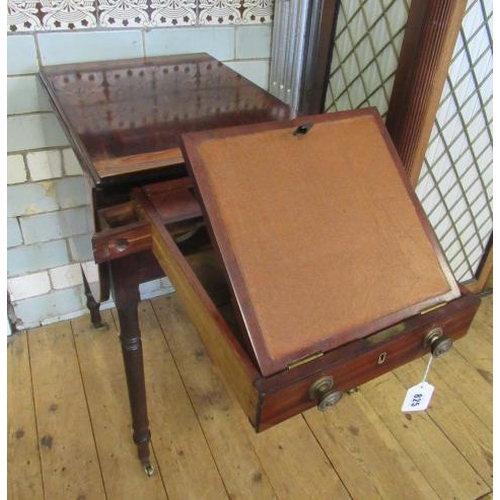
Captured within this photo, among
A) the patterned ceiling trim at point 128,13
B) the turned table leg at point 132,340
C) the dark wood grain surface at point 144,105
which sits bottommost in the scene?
the turned table leg at point 132,340

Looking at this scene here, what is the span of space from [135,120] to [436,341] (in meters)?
0.71

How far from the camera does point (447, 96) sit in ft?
3.93

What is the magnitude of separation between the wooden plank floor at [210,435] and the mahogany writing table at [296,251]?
651mm

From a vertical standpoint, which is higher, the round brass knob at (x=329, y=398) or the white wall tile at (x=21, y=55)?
the white wall tile at (x=21, y=55)

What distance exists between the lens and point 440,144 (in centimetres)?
130

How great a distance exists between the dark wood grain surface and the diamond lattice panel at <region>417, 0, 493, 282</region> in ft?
1.50

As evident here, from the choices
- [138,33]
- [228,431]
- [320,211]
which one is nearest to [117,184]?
[320,211]

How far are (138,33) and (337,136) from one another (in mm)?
752

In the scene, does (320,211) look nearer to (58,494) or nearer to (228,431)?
(228,431)

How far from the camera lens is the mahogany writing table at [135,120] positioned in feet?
2.84

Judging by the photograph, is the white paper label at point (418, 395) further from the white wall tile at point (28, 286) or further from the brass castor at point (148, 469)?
the white wall tile at point (28, 286)

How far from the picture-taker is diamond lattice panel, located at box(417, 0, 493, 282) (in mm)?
1136

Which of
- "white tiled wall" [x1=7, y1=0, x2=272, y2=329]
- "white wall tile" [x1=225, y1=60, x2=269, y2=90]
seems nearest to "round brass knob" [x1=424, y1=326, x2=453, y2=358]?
"white tiled wall" [x1=7, y1=0, x2=272, y2=329]

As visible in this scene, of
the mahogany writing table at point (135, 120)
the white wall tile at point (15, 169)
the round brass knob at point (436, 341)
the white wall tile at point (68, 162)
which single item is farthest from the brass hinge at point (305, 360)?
the white wall tile at point (15, 169)
